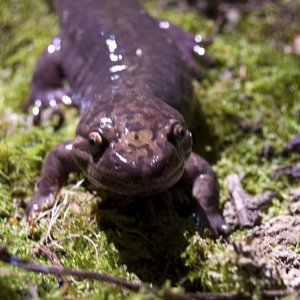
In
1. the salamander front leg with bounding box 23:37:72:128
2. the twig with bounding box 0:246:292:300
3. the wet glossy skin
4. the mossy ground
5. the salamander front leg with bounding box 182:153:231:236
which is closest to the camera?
the twig with bounding box 0:246:292:300

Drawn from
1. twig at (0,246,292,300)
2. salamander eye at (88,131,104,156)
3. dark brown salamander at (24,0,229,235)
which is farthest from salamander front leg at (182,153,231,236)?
twig at (0,246,292,300)

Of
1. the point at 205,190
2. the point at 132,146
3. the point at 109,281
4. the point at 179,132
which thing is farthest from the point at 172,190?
the point at 109,281

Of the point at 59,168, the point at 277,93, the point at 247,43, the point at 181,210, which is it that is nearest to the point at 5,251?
the point at 59,168

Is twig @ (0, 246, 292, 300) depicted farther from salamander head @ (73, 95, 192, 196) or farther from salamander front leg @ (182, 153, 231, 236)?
salamander front leg @ (182, 153, 231, 236)

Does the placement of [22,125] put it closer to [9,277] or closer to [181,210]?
[181,210]

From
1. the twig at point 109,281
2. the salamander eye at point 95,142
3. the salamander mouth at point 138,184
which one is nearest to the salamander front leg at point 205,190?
Answer: the salamander mouth at point 138,184

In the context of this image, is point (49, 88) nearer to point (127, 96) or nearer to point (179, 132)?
point (127, 96)
